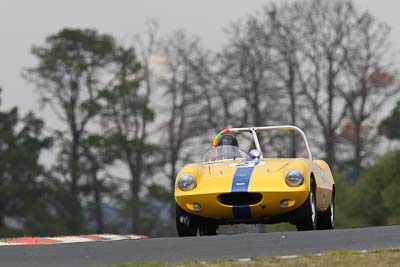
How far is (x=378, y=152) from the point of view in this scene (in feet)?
175

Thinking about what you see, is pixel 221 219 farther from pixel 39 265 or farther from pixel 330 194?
pixel 39 265

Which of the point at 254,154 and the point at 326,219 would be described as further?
the point at 326,219

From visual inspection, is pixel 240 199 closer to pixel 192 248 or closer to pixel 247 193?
pixel 247 193

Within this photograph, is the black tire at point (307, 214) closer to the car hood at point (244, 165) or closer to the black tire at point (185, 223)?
the car hood at point (244, 165)

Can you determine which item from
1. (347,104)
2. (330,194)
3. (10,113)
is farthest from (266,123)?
(330,194)

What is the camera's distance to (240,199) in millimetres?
16281

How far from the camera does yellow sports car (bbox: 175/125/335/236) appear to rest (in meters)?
16.2

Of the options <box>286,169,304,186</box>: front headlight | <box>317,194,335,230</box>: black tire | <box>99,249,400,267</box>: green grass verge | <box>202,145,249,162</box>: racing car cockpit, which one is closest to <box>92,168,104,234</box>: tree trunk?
<box>317,194,335,230</box>: black tire

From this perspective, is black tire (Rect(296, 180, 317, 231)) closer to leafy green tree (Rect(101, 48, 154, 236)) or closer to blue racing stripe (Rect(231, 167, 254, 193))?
blue racing stripe (Rect(231, 167, 254, 193))

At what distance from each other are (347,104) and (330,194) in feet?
116

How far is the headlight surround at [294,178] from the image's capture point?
16.3 m

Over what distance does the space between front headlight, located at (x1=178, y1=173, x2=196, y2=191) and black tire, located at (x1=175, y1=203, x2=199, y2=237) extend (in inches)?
14.5

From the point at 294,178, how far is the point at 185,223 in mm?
1542

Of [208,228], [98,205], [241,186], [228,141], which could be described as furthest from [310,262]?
[98,205]
